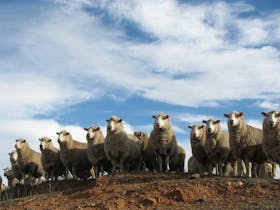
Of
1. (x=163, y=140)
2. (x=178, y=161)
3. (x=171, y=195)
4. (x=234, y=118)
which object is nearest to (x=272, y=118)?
(x=234, y=118)

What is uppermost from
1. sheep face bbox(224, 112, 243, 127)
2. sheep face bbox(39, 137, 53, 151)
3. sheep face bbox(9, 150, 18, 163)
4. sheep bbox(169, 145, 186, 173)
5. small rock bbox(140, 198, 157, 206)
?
sheep face bbox(224, 112, 243, 127)

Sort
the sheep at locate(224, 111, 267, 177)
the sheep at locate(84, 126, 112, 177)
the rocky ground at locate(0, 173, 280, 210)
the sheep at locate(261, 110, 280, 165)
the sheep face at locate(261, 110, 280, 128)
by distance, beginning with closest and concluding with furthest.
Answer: the rocky ground at locate(0, 173, 280, 210), the sheep at locate(261, 110, 280, 165), the sheep face at locate(261, 110, 280, 128), the sheep at locate(224, 111, 267, 177), the sheep at locate(84, 126, 112, 177)

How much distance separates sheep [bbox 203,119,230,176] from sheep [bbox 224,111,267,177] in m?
0.77

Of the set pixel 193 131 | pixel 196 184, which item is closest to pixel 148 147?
pixel 193 131

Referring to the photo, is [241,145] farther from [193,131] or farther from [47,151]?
[47,151]

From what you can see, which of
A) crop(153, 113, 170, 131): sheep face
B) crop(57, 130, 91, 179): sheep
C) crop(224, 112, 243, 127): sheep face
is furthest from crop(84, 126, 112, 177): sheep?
crop(224, 112, 243, 127): sheep face

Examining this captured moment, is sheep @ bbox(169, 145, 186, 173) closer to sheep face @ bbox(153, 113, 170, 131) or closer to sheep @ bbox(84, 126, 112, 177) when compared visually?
sheep face @ bbox(153, 113, 170, 131)

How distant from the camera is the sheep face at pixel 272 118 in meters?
17.6

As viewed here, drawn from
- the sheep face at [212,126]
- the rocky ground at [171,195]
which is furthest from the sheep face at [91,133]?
the rocky ground at [171,195]

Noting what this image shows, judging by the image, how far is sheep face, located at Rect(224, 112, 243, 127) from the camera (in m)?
19.4

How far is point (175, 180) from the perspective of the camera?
1620 cm

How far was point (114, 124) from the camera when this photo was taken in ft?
73.4

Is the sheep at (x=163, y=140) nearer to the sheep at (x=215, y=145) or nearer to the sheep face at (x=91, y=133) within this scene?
the sheep at (x=215, y=145)

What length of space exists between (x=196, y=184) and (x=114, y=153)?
7.77m
